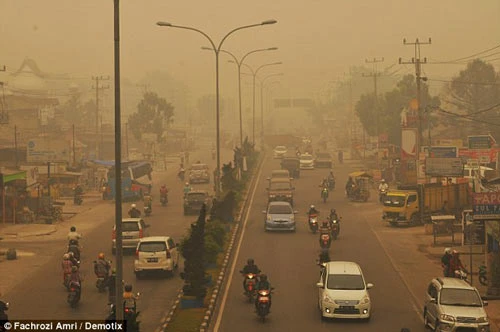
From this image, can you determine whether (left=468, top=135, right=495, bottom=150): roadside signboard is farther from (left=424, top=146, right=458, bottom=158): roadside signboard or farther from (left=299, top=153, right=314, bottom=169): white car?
(left=299, top=153, right=314, bottom=169): white car

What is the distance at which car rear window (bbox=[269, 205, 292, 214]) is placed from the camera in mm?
49312

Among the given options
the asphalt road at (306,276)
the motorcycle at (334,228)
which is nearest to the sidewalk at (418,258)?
the asphalt road at (306,276)

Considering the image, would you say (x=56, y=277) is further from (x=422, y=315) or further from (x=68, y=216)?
(x=68, y=216)

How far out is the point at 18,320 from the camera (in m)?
27.0

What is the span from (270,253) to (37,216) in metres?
19.8

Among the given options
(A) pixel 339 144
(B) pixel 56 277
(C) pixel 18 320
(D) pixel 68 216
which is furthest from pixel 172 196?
(A) pixel 339 144

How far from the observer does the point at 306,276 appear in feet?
116

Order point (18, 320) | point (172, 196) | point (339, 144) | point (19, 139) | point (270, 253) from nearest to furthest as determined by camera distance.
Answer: point (18, 320)
point (270, 253)
point (172, 196)
point (19, 139)
point (339, 144)

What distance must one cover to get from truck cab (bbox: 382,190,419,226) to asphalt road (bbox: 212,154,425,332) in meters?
1.33

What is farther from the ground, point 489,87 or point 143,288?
point 489,87

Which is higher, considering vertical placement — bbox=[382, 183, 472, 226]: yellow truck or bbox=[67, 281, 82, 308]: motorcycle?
bbox=[382, 183, 472, 226]: yellow truck

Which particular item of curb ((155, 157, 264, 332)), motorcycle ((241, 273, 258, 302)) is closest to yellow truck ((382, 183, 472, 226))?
curb ((155, 157, 264, 332))

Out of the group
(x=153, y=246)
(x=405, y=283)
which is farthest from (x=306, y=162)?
(x=153, y=246)

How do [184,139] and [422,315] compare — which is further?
[184,139]
